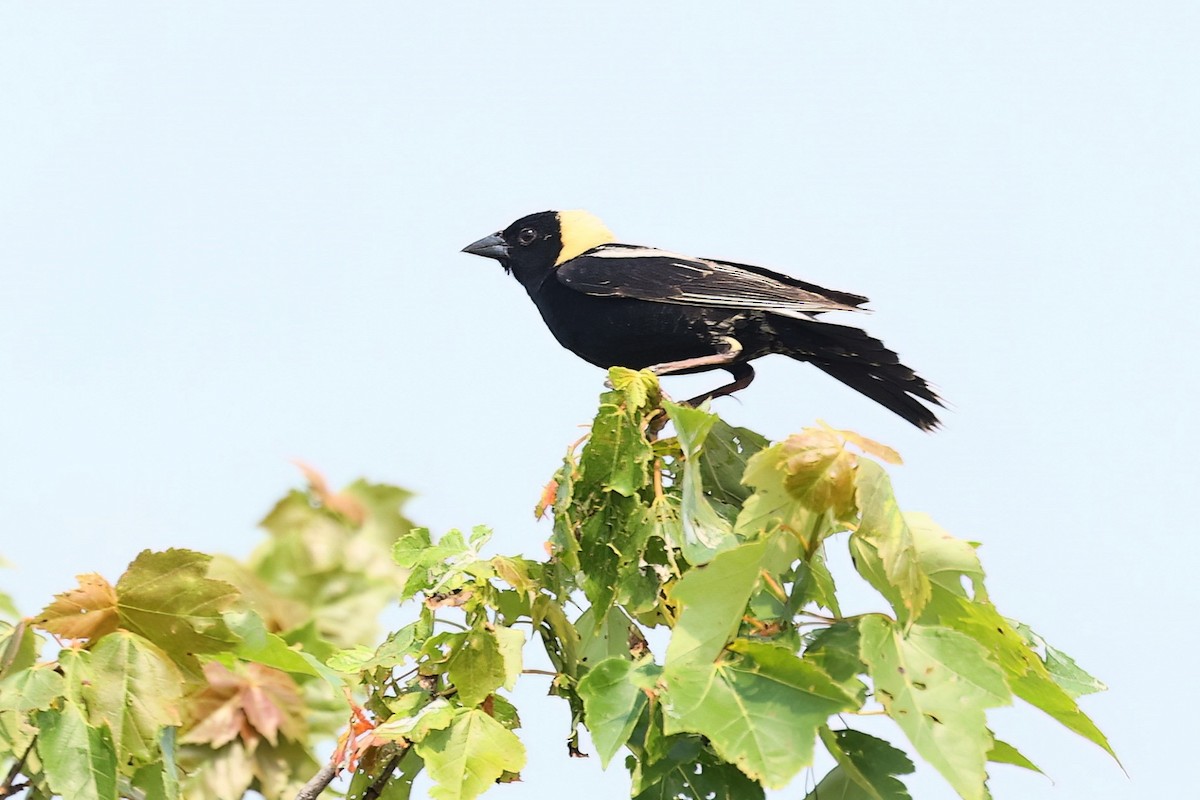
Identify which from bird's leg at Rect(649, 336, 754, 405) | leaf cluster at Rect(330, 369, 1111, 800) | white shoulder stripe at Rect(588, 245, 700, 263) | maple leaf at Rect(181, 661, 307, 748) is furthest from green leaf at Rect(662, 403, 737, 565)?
white shoulder stripe at Rect(588, 245, 700, 263)

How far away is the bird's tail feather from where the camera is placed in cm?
475

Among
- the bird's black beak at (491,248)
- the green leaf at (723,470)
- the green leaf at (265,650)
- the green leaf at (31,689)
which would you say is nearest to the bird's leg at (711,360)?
the green leaf at (723,470)

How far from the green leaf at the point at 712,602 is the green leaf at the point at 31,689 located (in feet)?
4.39

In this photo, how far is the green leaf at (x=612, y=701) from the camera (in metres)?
2.54

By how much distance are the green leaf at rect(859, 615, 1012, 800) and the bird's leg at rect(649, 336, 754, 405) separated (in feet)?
6.36

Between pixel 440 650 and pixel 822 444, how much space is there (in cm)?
101

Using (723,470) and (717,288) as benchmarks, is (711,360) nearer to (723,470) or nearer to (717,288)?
(717,288)

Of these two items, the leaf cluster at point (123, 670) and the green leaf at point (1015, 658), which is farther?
the leaf cluster at point (123, 670)

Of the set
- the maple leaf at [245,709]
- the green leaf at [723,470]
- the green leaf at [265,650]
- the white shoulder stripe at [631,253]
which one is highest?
the white shoulder stripe at [631,253]

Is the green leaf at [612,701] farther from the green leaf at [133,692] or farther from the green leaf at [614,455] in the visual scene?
the green leaf at [133,692]

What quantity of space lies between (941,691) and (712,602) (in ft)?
1.44

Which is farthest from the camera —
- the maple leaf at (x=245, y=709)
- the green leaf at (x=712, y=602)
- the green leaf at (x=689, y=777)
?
the maple leaf at (x=245, y=709)

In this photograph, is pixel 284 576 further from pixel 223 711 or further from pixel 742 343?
pixel 742 343

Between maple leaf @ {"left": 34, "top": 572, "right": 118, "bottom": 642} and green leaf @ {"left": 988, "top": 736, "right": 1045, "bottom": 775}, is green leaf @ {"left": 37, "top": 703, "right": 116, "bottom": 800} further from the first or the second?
green leaf @ {"left": 988, "top": 736, "right": 1045, "bottom": 775}
